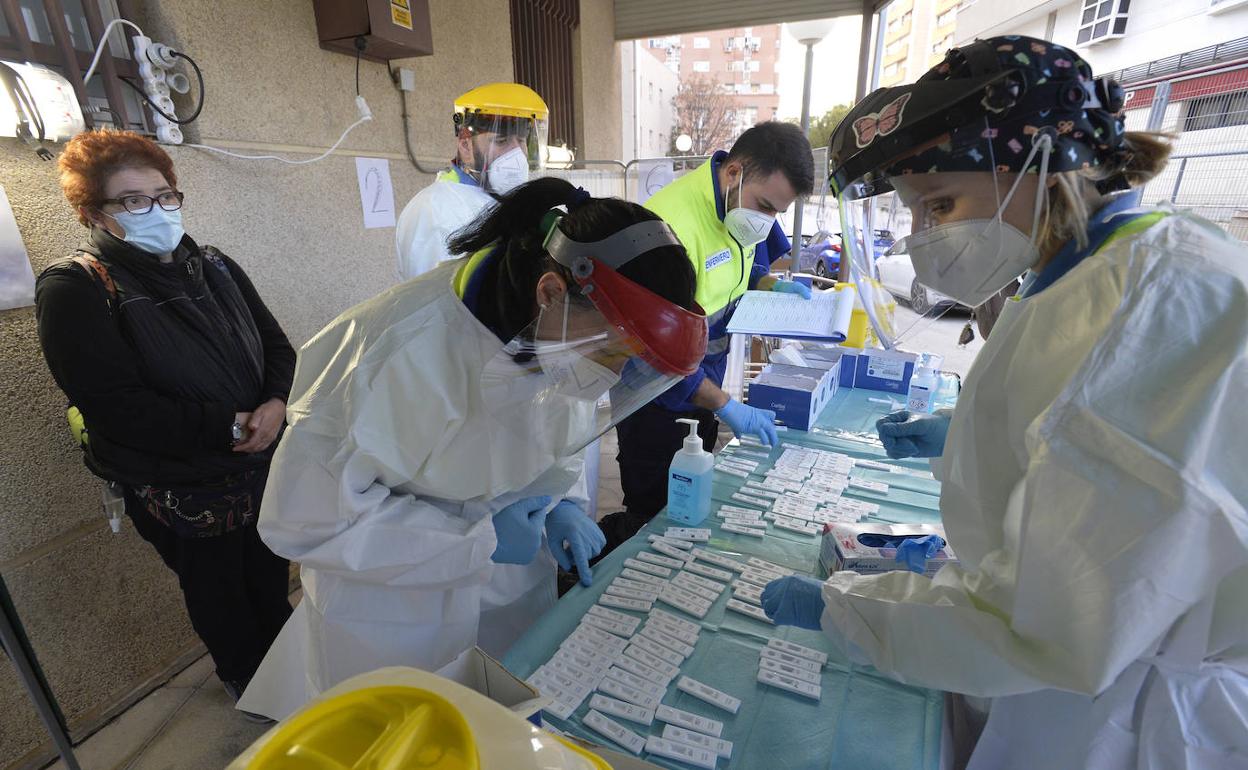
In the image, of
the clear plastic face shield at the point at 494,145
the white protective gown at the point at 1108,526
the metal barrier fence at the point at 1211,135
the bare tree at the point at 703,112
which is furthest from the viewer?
the bare tree at the point at 703,112

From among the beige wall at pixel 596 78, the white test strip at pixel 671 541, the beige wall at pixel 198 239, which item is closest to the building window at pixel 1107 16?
the beige wall at pixel 596 78

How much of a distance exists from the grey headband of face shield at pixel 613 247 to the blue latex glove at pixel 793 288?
1702 millimetres

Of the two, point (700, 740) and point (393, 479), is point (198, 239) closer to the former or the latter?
point (393, 479)

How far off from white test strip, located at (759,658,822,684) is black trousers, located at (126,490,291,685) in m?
1.82

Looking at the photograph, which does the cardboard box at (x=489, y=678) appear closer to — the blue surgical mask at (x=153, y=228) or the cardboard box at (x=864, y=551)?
the cardboard box at (x=864, y=551)

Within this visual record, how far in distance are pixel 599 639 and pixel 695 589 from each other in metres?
0.24

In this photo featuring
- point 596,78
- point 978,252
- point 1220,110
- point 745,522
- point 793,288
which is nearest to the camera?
point 978,252

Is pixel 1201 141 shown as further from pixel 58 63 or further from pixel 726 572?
pixel 58 63

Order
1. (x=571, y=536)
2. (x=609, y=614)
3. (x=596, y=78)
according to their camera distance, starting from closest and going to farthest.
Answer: (x=609, y=614) < (x=571, y=536) < (x=596, y=78)

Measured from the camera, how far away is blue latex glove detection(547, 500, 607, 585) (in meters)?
1.34

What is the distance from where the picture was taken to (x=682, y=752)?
85 cm

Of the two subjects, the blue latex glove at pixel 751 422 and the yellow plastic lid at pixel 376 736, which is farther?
the blue latex glove at pixel 751 422

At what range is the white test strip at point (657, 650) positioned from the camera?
1020mm

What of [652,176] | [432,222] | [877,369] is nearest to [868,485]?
[877,369]
